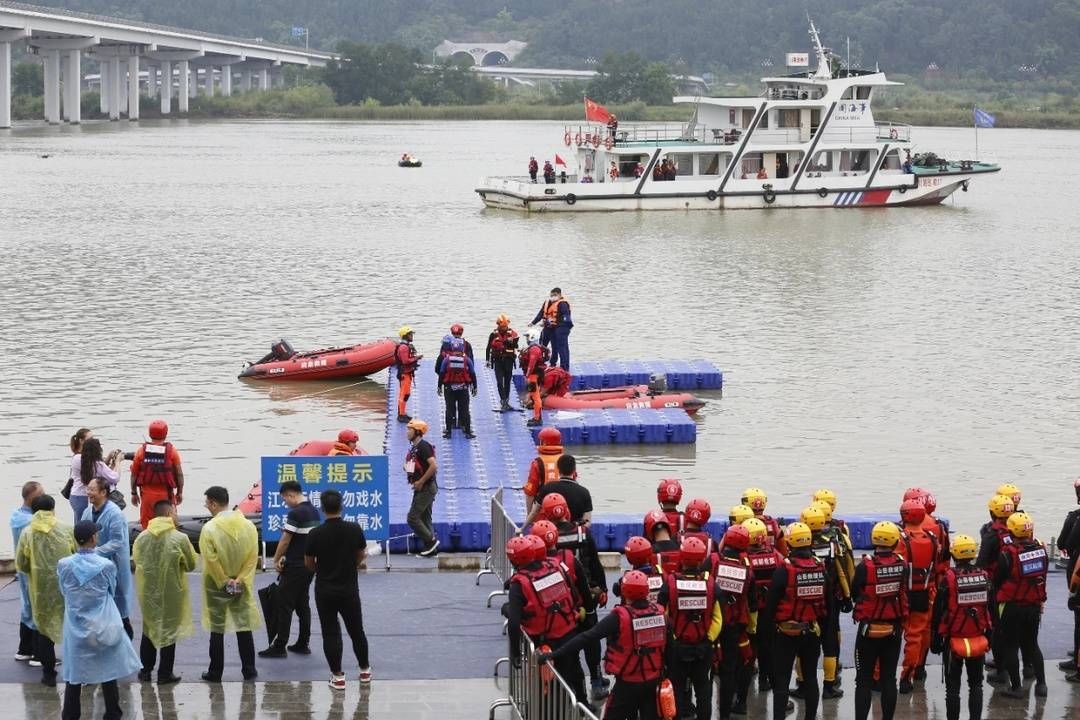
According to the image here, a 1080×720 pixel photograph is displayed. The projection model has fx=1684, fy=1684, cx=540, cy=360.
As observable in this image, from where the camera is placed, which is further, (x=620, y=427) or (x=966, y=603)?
(x=620, y=427)

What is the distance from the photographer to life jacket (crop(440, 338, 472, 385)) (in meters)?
20.5

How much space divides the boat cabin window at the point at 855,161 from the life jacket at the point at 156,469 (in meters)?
51.7

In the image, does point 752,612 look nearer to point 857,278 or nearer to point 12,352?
point 12,352

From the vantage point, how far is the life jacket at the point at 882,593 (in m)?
11.0

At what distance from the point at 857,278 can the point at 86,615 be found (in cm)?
3878

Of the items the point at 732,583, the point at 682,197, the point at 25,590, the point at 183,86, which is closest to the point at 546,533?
the point at 732,583

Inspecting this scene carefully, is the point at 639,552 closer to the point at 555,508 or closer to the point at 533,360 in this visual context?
the point at 555,508

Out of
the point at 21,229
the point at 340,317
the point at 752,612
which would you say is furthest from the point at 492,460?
the point at 21,229

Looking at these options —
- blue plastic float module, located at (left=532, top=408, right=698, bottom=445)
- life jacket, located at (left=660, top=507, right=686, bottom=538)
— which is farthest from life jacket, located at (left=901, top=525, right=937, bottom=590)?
blue plastic float module, located at (left=532, top=408, right=698, bottom=445)

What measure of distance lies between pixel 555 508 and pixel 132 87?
15803 centimetres

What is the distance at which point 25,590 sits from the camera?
12.0m

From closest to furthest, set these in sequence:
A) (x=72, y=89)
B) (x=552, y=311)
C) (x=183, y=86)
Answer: (x=552, y=311), (x=72, y=89), (x=183, y=86)

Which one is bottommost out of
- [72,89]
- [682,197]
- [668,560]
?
[668,560]

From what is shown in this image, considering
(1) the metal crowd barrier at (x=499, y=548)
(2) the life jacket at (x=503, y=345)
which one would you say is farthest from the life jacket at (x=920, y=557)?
(2) the life jacket at (x=503, y=345)
